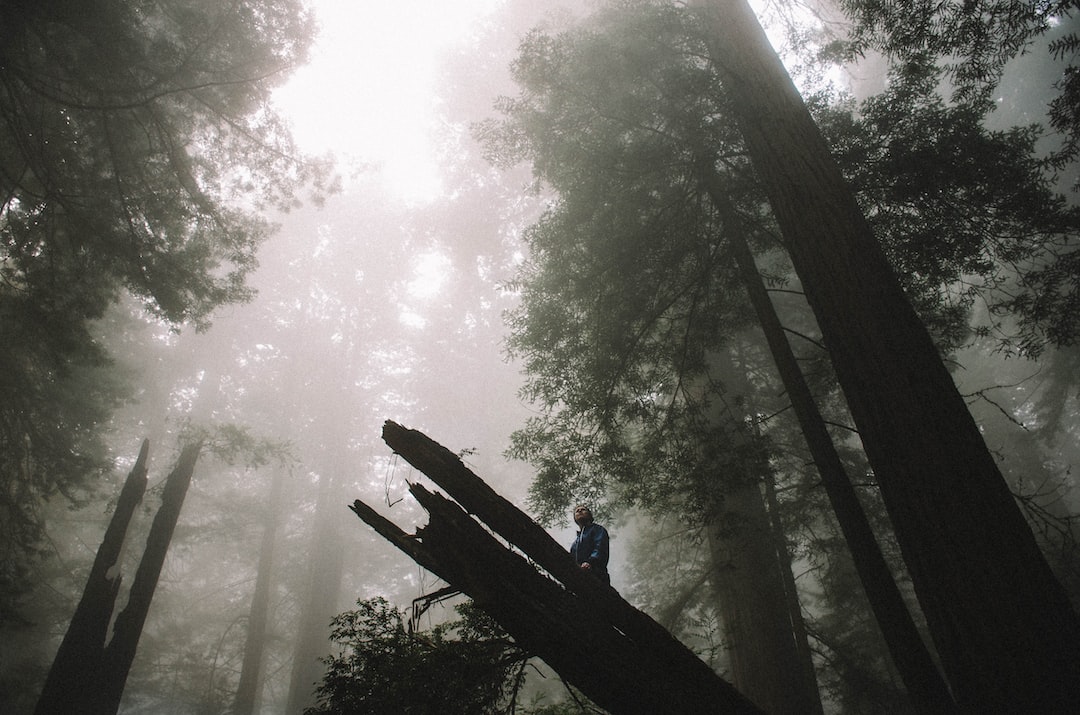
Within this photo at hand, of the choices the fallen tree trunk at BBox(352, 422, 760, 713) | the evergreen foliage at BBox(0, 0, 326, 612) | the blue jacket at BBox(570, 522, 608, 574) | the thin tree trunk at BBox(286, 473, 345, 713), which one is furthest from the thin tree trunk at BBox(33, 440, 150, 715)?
the fallen tree trunk at BBox(352, 422, 760, 713)

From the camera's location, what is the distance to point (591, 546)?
175 inches

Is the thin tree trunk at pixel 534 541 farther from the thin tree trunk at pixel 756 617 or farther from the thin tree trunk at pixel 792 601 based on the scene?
the thin tree trunk at pixel 792 601

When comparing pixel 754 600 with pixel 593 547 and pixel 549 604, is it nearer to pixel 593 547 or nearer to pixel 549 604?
pixel 593 547

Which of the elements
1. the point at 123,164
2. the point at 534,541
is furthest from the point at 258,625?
the point at 534,541

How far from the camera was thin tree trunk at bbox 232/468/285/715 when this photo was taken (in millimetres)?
16016

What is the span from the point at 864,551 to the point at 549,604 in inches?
96.3

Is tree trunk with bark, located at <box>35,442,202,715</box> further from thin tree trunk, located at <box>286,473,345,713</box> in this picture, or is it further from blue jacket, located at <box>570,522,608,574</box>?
blue jacket, located at <box>570,522,608,574</box>

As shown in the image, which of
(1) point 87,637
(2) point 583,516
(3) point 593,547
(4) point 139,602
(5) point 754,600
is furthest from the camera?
(4) point 139,602

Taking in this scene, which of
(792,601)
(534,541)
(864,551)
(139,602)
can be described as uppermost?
(139,602)

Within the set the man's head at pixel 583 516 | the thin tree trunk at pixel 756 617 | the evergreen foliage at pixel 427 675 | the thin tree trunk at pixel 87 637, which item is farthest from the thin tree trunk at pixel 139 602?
the thin tree trunk at pixel 756 617

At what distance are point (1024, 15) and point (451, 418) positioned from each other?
23.6 meters

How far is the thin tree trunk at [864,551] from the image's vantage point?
2.86 metres

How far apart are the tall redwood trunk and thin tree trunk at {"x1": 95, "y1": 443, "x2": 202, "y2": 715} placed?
12.4 m

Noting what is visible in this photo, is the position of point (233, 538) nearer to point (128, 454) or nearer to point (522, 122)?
point (128, 454)
